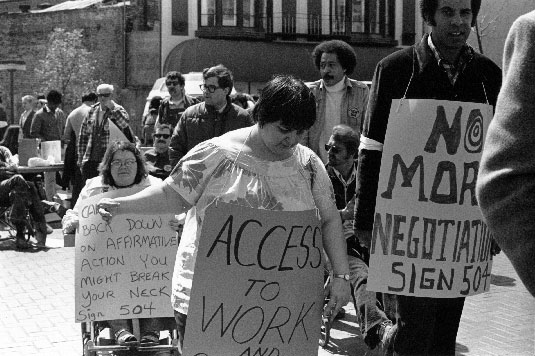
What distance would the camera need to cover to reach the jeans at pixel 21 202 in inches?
413

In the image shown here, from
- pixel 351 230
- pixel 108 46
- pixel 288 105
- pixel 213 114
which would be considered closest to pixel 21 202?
pixel 213 114

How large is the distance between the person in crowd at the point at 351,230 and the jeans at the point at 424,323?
124 centimetres

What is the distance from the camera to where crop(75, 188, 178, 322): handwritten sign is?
18.2 feet

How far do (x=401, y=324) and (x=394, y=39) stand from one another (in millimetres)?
32612

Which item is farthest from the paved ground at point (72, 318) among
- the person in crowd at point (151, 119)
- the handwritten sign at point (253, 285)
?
the person in crowd at point (151, 119)

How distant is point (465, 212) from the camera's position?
3641mm

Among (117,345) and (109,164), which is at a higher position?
(109,164)

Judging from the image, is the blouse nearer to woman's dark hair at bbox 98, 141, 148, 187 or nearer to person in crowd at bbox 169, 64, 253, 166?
woman's dark hair at bbox 98, 141, 148, 187

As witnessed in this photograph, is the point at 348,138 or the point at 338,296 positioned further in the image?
the point at 348,138

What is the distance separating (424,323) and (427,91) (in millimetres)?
916

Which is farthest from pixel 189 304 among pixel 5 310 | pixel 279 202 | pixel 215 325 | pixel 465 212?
pixel 5 310

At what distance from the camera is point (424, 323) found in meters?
3.71

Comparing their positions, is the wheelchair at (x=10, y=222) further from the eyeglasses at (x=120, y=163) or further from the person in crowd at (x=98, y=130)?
the eyeglasses at (x=120, y=163)

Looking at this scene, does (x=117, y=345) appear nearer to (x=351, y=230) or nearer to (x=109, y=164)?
(x=109, y=164)
